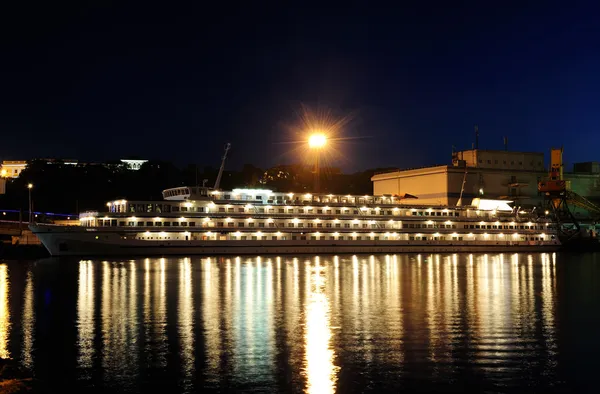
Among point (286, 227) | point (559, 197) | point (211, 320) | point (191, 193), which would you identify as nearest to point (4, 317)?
point (211, 320)

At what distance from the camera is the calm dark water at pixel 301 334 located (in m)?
14.7

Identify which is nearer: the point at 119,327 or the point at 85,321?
the point at 119,327

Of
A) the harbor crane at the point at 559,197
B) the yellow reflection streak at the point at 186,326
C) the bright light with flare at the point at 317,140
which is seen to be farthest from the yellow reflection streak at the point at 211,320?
the harbor crane at the point at 559,197

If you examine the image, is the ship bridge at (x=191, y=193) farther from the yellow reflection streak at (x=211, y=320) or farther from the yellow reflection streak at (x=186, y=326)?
the yellow reflection streak at (x=186, y=326)

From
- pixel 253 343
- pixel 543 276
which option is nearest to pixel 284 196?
pixel 543 276

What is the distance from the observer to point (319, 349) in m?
17.8

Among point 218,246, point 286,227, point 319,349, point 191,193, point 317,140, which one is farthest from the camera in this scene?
point 317,140

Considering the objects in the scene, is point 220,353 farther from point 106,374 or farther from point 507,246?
point 507,246

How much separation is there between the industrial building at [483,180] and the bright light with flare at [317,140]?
741 inches

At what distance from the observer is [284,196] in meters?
71.8

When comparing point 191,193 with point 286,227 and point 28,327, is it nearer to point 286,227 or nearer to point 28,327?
point 286,227

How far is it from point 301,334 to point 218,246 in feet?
154

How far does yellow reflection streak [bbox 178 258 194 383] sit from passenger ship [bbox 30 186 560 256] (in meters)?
27.3

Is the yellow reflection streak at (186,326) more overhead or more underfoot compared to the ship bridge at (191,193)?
more underfoot
